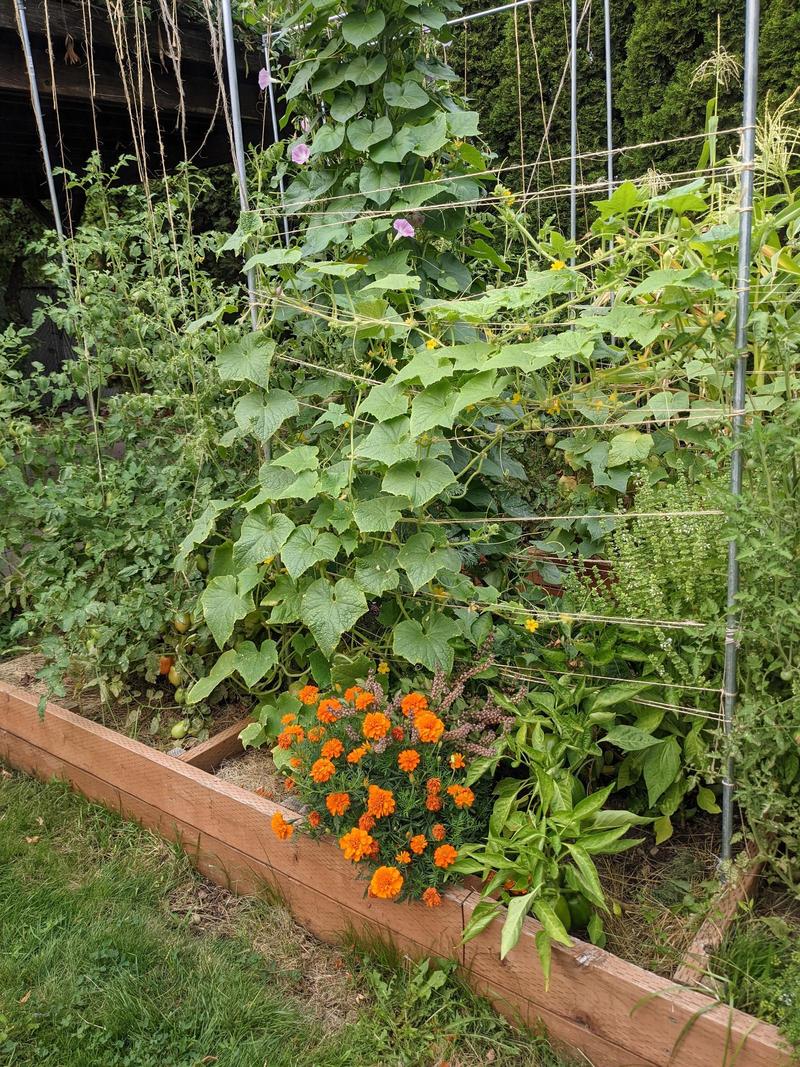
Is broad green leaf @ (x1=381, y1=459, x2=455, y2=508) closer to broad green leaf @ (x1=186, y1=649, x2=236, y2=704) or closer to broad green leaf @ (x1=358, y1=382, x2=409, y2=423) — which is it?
broad green leaf @ (x1=358, y1=382, x2=409, y2=423)

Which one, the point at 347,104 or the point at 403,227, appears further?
the point at 347,104

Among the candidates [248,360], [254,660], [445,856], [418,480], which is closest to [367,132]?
[248,360]

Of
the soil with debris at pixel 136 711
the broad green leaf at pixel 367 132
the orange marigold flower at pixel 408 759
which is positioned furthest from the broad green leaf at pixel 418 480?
the soil with debris at pixel 136 711

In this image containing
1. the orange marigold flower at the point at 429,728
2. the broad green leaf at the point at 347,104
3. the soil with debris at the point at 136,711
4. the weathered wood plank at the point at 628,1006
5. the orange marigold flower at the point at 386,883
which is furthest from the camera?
the soil with debris at the point at 136,711

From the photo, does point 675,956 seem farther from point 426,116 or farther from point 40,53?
point 40,53

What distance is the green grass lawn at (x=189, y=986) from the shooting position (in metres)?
1.44

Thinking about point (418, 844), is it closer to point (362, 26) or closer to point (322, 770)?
point (322, 770)

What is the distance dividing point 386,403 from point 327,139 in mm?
746

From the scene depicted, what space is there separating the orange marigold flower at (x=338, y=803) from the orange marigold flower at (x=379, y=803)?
0.05 m

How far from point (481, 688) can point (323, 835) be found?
463 millimetres

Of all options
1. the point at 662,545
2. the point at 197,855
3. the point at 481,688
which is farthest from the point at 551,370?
the point at 197,855

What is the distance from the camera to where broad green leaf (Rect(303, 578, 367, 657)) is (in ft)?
5.62

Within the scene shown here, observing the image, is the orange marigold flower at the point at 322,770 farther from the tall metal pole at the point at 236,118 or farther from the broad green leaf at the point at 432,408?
the tall metal pole at the point at 236,118

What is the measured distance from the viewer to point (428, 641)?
1.71 m
